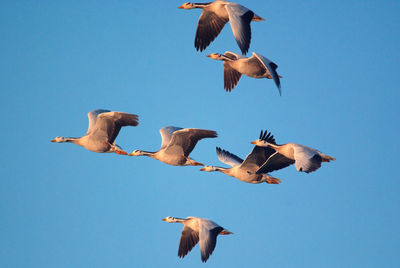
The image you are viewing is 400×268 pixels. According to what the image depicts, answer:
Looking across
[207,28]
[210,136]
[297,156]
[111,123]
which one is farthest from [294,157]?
[111,123]

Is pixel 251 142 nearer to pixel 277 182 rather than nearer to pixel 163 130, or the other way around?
pixel 277 182

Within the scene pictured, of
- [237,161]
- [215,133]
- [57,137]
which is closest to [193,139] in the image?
[215,133]

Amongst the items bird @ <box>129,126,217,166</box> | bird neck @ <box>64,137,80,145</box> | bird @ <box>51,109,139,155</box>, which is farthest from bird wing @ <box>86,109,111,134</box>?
bird @ <box>129,126,217,166</box>

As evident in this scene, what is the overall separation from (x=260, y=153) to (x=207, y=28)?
4477 millimetres

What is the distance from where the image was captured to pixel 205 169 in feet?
77.7

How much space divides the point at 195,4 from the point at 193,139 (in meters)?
4.80

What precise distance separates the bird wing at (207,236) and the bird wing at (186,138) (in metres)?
2.34

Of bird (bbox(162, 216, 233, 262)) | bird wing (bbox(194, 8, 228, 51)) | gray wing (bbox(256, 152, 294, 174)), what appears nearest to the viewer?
bird (bbox(162, 216, 233, 262))

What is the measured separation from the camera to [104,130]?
72.1 feet

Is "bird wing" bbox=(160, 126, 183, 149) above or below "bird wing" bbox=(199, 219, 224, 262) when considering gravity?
above

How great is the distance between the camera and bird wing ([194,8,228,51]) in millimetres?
22297

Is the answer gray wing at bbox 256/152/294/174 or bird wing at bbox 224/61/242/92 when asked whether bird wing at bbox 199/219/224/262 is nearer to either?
gray wing at bbox 256/152/294/174

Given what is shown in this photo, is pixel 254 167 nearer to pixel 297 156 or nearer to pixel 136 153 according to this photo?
pixel 297 156

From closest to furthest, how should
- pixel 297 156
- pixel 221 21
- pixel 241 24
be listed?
pixel 297 156
pixel 241 24
pixel 221 21
